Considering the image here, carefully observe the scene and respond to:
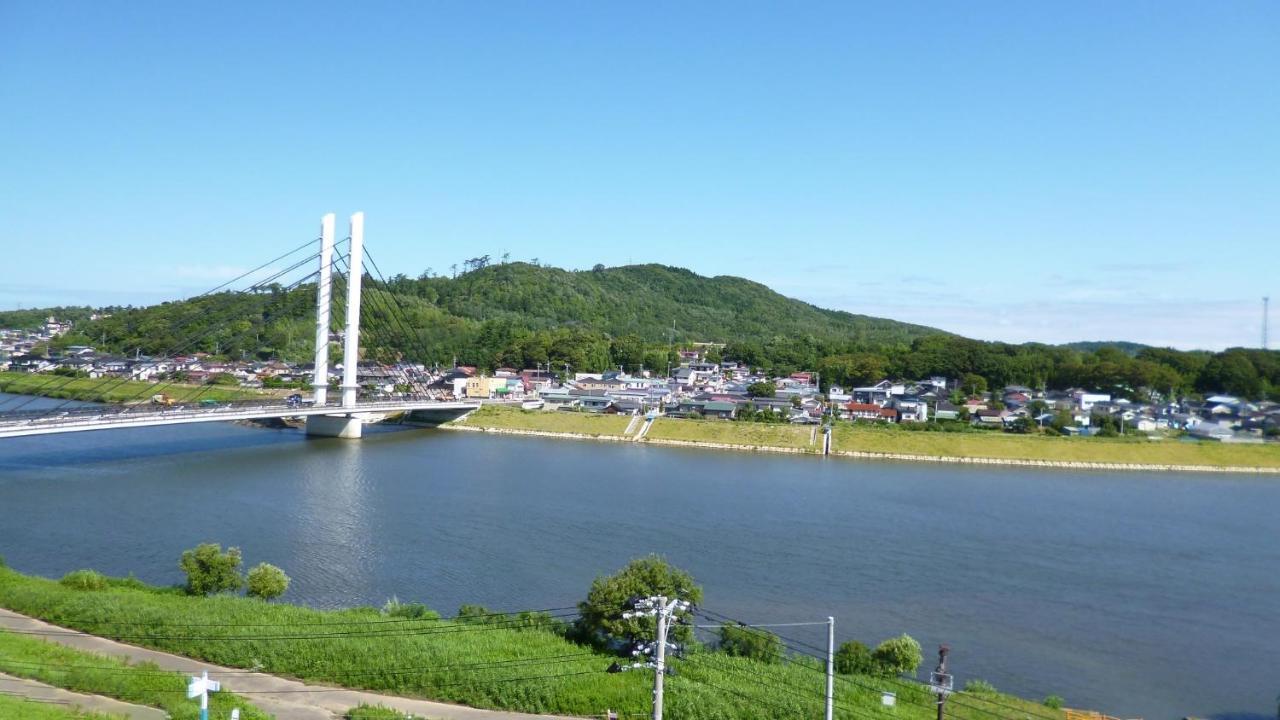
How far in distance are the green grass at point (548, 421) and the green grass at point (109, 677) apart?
472 inches

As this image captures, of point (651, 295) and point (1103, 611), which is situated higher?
point (651, 295)

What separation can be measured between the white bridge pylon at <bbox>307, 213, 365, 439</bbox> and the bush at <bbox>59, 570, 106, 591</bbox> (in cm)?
905

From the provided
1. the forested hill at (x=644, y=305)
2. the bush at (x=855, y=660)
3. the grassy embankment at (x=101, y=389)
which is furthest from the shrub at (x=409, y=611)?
the forested hill at (x=644, y=305)

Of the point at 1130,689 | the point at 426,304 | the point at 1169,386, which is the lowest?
the point at 1130,689

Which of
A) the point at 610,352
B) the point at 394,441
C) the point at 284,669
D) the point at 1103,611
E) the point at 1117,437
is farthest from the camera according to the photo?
the point at 610,352

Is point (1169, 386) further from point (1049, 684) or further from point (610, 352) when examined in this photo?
point (1049, 684)

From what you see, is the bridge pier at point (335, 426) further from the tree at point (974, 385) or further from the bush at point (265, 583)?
the tree at point (974, 385)

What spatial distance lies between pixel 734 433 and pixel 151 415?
353 inches

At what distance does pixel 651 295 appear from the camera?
44594 mm

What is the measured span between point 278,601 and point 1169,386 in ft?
71.5

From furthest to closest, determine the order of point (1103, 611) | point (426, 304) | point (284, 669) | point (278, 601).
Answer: point (426, 304) < point (1103, 611) < point (278, 601) < point (284, 669)

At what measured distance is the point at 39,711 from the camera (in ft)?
10.9

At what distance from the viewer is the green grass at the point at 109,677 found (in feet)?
11.6

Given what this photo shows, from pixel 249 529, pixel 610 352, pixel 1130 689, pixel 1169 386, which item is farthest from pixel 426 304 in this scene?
pixel 1130 689
